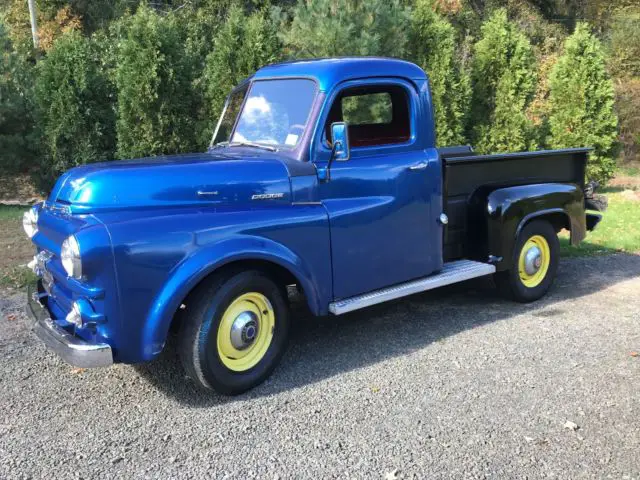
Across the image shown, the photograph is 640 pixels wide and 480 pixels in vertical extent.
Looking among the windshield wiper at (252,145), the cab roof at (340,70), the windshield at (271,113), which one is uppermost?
the cab roof at (340,70)

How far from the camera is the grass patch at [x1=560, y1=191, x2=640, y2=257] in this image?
25.2ft

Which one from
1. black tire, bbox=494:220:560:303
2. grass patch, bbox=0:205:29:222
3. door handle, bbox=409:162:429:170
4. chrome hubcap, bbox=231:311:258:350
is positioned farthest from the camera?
grass patch, bbox=0:205:29:222

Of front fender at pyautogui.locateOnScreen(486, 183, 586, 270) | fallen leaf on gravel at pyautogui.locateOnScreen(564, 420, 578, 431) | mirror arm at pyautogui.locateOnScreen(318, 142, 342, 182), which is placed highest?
mirror arm at pyautogui.locateOnScreen(318, 142, 342, 182)

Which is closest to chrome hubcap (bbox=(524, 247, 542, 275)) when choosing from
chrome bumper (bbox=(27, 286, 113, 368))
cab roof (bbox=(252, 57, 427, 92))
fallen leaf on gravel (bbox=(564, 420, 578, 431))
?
cab roof (bbox=(252, 57, 427, 92))

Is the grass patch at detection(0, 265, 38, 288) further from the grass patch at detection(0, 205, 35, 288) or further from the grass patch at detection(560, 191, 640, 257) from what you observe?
the grass patch at detection(560, 191, 640, 257)

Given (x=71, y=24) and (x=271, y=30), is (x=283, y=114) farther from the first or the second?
(x=71, y=24)

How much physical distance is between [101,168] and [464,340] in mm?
→ 2943

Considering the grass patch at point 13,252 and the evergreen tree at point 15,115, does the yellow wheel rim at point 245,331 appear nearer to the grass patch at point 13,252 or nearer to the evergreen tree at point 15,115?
the grass patch at point 13,252

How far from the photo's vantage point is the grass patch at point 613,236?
302 inches

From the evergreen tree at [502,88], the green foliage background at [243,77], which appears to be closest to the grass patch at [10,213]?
the green foliage background at [243,77]

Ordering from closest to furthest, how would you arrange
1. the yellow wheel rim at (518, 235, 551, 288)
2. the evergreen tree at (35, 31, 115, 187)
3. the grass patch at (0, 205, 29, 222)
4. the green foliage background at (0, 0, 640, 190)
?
the yellow wheel rim at (518, 235, 551, 288) → the grass patch at (0, 205, 29, 222) → the green foliage background at (0, 0, 640, 190) → the evergreen tree at (35, 31, 115, 187)

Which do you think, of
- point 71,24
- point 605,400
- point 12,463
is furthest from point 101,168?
point 71,24

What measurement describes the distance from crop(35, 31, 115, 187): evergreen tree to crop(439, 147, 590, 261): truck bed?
7354mm

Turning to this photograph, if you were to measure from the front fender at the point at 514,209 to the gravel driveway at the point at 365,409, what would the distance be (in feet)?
2.12
